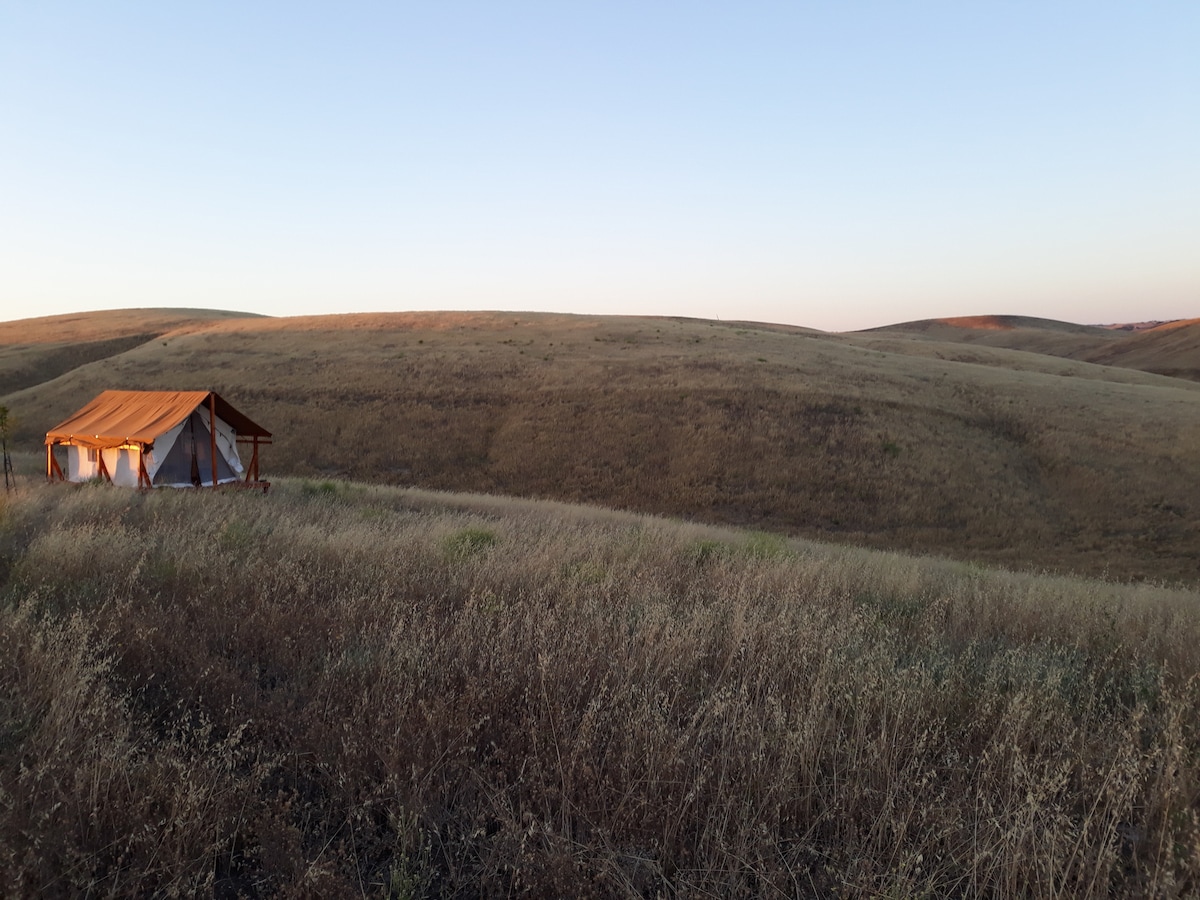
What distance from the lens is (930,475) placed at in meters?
28.6

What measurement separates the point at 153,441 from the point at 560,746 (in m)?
20.8

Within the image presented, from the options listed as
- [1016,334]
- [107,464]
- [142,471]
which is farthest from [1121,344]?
[107,464]

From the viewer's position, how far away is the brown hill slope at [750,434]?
25297mm

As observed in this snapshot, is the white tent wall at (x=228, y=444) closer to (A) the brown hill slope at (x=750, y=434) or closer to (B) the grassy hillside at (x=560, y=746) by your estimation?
(A) the brown hill slope at (x=750, y=434)

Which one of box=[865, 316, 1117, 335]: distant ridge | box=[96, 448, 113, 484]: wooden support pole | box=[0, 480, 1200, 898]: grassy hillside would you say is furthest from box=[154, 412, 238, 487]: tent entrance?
box=[865, 316, 1117, 335]: distant ridge

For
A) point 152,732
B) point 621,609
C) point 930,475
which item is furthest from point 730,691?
point 930,475

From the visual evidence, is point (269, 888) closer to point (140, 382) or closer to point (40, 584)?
point (40, 584)

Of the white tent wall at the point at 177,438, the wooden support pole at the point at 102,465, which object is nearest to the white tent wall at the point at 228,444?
the white tent wall at the point at 177,438

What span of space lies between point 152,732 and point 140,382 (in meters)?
46.0

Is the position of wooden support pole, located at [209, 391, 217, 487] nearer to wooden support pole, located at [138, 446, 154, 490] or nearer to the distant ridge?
wooden support pole, located at [138, 446, 154, 490]

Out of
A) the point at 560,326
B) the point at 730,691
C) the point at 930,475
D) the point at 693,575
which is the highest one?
the point at 560,326

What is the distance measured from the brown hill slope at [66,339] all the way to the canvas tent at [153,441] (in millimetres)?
37875

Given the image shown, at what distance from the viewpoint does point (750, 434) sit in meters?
32.0

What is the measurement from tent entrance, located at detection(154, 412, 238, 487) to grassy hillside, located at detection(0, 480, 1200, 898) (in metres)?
17.3
